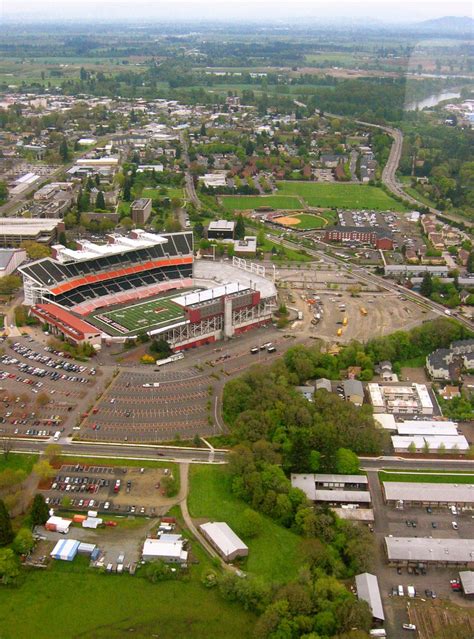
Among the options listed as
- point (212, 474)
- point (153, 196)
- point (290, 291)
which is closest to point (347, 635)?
point (212, 474)

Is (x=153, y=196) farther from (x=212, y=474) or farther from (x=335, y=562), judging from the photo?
(x=335, y=562)

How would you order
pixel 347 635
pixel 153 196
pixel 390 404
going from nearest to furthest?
pixel 347 635 → pixel 390 404 → pixel 153 196

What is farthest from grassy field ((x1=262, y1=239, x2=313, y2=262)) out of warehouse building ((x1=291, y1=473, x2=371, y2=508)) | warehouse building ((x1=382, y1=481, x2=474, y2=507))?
warehouse building ((x1=382, y1=481, x2=474, y2=507))

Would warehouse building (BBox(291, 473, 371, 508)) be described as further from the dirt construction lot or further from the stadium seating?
the stadium seating

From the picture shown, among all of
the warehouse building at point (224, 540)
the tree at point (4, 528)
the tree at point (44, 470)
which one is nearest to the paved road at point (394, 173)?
the warehouse building at point (224, 540)

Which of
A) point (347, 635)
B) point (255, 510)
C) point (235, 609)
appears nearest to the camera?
point (347, 635)

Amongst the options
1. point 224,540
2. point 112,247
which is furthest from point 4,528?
point 112,247

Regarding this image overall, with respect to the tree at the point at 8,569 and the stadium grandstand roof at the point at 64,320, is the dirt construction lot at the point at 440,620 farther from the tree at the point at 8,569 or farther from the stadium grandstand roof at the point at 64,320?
the stadium grandstand roof at the point at 64,320

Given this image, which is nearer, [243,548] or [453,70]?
[243,548]
